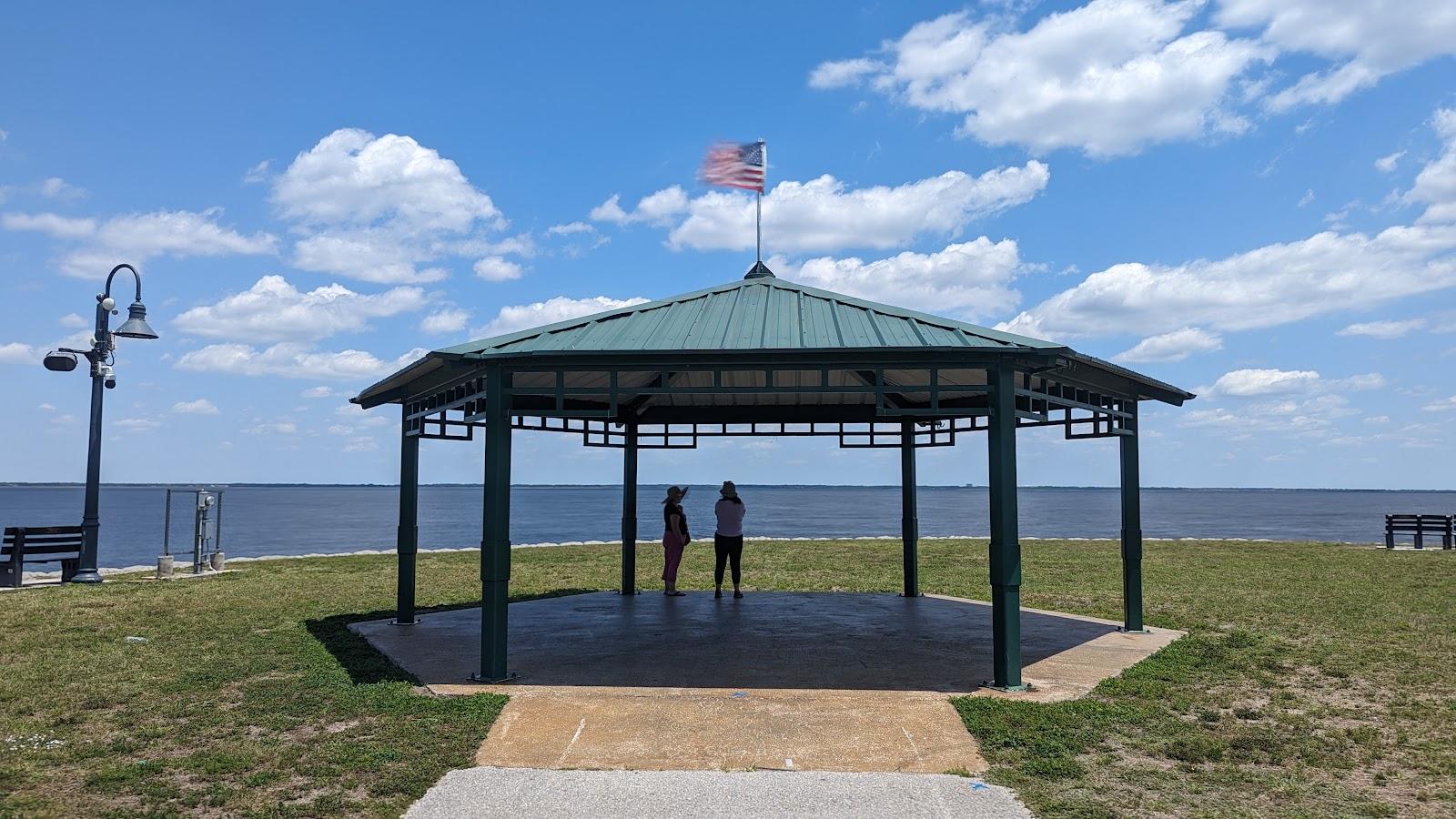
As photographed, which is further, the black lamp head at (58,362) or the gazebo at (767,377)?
the black lamp head at (58,362)

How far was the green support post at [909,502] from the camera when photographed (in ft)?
50.2

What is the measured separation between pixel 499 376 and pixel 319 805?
4392 mm

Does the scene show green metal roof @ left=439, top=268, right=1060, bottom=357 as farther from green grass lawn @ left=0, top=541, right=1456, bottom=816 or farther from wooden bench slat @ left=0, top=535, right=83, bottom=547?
wooden bench slat @ left=0, top=535, right=83, bottom=547

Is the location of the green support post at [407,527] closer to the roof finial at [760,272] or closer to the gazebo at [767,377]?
the gazebo at [767,377]

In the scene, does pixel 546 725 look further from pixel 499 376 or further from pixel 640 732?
pixel 499 376

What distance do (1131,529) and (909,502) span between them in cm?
403

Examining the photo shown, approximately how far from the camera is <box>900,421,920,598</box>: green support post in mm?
15297

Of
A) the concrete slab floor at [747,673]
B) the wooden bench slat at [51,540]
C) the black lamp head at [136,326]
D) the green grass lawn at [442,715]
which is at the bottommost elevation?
the green grass lawn at [442,715]

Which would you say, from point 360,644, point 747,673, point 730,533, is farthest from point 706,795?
point 730,533

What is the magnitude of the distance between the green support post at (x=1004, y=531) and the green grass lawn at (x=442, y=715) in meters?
0.67

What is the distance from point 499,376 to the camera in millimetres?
9320

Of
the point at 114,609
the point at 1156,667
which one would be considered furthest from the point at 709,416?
the point at 114,609

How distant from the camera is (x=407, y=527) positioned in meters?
12.7

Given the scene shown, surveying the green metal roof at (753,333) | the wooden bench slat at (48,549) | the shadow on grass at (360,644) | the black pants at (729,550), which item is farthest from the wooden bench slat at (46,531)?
the black pants at (729,550)
